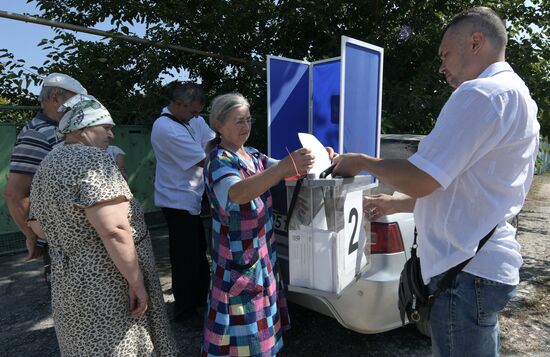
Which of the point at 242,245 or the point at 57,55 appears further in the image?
the point at 57,55

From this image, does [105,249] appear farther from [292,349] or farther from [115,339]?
[292,349]

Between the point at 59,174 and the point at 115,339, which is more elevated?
the point at 59,174

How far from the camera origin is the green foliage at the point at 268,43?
560cm

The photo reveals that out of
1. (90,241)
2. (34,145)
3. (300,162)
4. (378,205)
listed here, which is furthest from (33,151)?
(378,205)

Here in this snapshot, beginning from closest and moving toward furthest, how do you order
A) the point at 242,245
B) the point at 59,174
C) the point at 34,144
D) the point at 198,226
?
the point at 59,174
the point at 242,245
the point at 34,144
the point at 198,226

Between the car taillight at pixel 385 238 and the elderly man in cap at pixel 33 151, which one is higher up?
the elderly man in cap at pixel 33 151

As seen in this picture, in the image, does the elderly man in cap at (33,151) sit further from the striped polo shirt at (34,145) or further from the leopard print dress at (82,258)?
the leopard print dress at (82,258)

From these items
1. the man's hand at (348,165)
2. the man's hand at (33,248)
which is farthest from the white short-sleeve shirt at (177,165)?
the man's hand at (348,165)

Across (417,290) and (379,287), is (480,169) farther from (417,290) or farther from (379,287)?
(379,287)

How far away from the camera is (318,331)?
10.4 feet

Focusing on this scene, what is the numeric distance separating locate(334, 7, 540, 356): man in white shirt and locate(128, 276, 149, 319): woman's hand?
115cm

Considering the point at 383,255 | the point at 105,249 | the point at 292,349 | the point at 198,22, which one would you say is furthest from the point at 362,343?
the point at 198,22

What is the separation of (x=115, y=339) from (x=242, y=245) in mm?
691

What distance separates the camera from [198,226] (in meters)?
3.29
